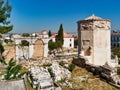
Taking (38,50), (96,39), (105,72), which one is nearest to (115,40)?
(38,50)

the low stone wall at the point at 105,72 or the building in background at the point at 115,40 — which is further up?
the building in background at the point at 115,40

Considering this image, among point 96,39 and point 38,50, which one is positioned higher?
point 96,39

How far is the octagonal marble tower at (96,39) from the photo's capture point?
→ 55.8ft

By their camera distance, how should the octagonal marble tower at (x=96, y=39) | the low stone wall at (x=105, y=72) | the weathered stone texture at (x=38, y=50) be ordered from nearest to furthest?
the low stone wall at (x=105, y=72) → the octagonal marble tower at (x=96, y=39) → the weathered stone texture at (x=38, y=50)

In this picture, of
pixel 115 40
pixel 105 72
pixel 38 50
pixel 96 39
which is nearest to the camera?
pixel 105 72

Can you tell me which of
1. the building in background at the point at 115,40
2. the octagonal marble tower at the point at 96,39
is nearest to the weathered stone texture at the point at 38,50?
the octagonal marble tower at the point at 96,39

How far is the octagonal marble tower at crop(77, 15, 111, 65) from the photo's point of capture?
17.0 m

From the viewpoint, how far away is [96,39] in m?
17.0

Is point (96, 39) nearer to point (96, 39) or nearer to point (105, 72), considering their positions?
point (96, 39)

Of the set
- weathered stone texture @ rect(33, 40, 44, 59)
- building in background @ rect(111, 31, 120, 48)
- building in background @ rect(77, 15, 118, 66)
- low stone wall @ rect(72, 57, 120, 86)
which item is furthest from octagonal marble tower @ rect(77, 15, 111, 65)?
building in background @ rect(111, 31, 120, 48)

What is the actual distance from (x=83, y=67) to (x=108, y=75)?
293 cm

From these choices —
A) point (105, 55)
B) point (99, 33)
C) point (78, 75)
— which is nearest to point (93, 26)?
point (99, 33)

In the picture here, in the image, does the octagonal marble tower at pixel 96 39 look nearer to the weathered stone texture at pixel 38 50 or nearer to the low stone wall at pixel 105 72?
the low stone wall at pixel 105 72

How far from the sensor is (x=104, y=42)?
17016 millimetres
